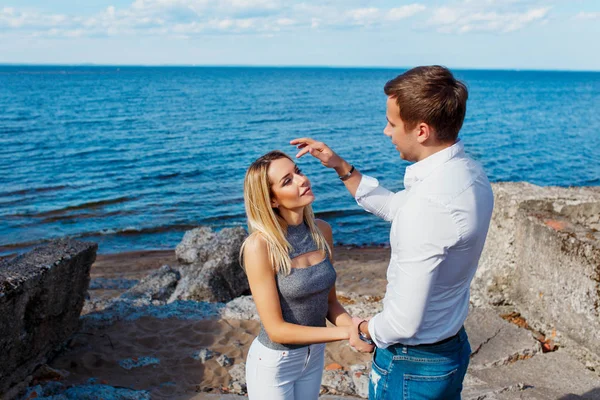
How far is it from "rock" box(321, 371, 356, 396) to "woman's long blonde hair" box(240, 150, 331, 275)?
2.21m

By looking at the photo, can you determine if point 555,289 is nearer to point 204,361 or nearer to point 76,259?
point 204,361

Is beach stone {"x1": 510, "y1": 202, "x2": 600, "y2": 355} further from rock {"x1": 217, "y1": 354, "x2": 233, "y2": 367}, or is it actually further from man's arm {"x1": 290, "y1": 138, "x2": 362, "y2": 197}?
rock {"x1": 217, "y1": 354, "x2": 233, "y2": 367}

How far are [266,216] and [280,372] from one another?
2.71ft

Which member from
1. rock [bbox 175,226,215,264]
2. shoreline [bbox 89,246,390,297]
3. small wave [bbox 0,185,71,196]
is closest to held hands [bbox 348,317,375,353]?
shoreline [bbox 89,246,390,297]

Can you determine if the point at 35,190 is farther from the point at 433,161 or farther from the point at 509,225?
the point at 433,161

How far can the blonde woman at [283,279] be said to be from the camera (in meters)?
2.84

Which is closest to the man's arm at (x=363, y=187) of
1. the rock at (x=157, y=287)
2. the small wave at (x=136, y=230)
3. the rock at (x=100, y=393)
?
the rock at (x=100, y=393)

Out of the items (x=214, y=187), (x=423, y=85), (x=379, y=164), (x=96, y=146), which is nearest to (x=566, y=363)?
(x=423, y=85)

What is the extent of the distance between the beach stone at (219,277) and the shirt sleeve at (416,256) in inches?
266

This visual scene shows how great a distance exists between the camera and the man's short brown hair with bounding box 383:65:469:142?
87.3 inches

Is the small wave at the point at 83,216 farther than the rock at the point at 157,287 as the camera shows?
Yes

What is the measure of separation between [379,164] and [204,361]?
60.9ft

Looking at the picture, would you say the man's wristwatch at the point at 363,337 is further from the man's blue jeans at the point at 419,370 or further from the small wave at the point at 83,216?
the small wave at the point at 83,216

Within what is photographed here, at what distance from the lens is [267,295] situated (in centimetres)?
284
